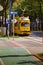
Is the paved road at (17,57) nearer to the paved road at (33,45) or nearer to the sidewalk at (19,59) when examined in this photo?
the sidewalk at (19,59)

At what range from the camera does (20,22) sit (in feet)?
155

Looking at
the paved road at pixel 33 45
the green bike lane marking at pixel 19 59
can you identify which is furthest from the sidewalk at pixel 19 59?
the paved road at pixel 33 45

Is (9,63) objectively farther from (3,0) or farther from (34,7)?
(34,7)

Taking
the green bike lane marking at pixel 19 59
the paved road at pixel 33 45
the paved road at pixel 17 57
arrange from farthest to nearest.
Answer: the paved road at pixel 33 45 < the paved road at pixel 17 57 < the green bike lane marking at pixel 19 59

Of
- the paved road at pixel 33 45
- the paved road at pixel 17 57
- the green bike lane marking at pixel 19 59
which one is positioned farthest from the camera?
the paved road at pixel 33 45

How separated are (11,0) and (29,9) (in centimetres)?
2473

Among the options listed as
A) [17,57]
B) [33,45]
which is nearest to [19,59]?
[17,57]

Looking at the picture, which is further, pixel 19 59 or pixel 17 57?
pixel 17 57

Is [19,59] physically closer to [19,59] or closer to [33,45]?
[19,59]

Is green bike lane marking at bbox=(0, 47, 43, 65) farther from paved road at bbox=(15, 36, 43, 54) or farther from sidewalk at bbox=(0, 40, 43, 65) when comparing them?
paved road at bbox=(15, 36, 43, 54)

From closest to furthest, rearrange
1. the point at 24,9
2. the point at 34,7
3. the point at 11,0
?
the point at 11,0 < the point at 34,7 < the point at 24,9

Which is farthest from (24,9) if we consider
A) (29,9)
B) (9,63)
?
(9,63)

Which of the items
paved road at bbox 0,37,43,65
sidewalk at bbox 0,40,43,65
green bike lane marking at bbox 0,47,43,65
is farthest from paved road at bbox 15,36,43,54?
green bike lane marking at bbox 0,47,43,65

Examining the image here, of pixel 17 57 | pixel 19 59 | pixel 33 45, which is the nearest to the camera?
pixel 19 59
